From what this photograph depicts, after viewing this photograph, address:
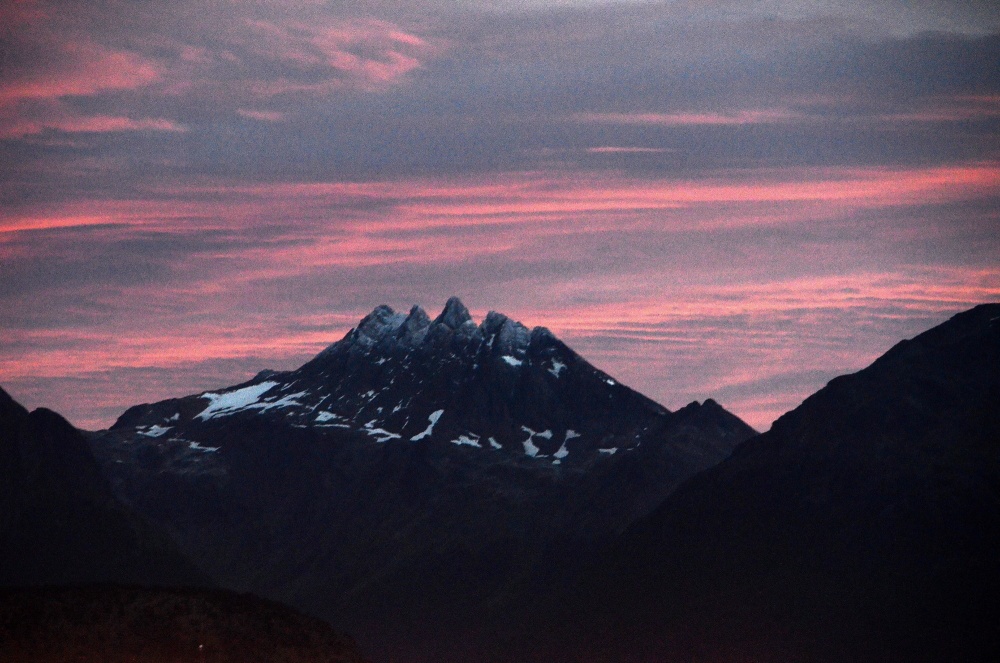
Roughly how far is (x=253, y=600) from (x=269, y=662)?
1266 centimetres

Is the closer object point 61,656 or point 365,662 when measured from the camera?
point 61,656

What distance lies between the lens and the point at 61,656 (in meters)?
179

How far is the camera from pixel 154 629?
183500mm

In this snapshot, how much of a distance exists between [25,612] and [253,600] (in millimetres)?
24749

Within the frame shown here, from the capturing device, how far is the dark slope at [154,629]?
179750 mm

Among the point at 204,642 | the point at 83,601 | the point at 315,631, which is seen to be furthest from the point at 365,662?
the point at 83,601

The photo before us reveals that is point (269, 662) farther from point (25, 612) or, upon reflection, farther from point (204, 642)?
point (25, 612)

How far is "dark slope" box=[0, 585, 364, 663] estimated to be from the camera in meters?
180

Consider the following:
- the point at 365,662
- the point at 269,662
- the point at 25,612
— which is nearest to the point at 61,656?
the point at 25,612

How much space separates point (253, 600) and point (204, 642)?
11.5 meters

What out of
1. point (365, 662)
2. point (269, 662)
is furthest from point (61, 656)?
point (365, 662)

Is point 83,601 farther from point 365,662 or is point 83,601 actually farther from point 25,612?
point 365,662

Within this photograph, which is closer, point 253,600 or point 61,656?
point 61,656

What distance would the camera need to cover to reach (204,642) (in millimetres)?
182125
